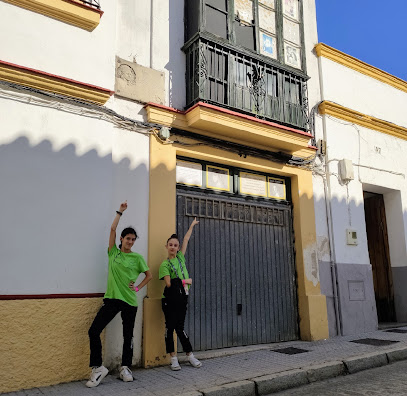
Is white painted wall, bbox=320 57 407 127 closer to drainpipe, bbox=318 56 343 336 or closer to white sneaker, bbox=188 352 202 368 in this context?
drainpipe, bbox=318 56 343 336

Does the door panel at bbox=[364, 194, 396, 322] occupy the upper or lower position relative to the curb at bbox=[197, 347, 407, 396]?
upper

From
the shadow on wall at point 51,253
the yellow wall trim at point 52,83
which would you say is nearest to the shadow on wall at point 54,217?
the shadow on wall at point 51,253

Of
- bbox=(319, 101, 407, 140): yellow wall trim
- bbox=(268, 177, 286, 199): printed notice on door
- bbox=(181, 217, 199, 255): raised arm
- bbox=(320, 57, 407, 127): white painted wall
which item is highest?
bbox=(320, 57, 407, 127): white painted wall

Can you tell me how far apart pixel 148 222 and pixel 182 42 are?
330cm

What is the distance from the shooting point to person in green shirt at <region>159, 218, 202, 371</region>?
5324mm

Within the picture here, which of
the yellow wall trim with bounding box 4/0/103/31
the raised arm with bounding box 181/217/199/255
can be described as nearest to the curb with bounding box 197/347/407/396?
the raised arm with bounding box 181/217/199/255

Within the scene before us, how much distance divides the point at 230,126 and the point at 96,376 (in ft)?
13.7

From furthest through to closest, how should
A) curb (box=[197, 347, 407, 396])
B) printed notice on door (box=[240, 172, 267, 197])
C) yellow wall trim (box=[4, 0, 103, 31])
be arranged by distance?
printed notice on door (box=[240, 172, 267, 197]) → yellow wall trim (box=[4, 0, 103, 31]) → curb (box=[197, 347, 407, 396])

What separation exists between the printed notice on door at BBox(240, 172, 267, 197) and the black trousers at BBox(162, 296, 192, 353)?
273cm

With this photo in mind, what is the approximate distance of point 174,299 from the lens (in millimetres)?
5395

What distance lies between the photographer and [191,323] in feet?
20.3

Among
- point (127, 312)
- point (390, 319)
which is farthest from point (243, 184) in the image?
point (390, 319)

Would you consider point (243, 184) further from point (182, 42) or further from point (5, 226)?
point (5, 226)

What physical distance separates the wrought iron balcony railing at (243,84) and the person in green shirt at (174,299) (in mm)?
2622
